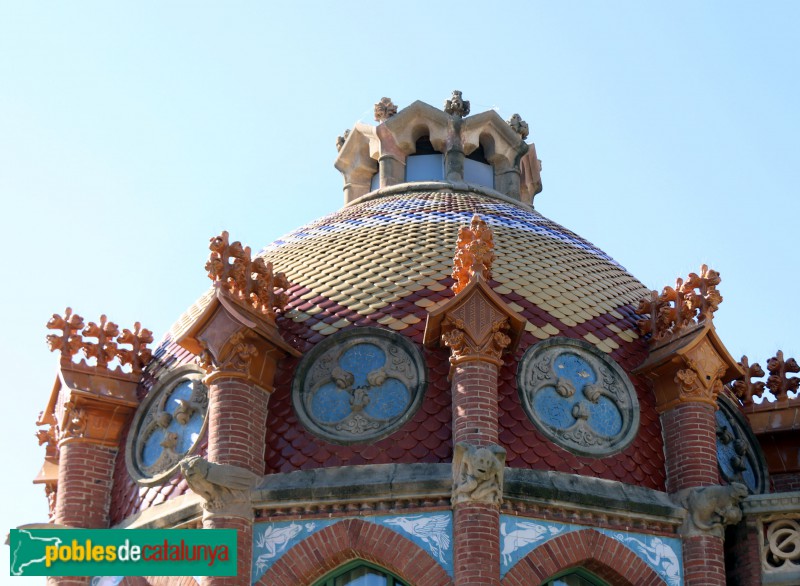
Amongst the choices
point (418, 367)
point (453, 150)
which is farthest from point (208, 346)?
point (453, 150)

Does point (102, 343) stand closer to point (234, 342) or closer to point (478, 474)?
point (234, 342)

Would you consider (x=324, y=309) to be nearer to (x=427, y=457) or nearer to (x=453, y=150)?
(x=427, y=457)

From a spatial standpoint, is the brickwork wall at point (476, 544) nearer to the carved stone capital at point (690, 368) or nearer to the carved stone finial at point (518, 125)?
the carved stone capital at point (690, 368)

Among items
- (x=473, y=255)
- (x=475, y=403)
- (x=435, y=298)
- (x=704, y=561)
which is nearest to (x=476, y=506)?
(x=475, y=403)

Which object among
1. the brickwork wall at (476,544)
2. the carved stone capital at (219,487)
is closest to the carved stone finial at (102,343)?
the carved stone capital at (219,487)

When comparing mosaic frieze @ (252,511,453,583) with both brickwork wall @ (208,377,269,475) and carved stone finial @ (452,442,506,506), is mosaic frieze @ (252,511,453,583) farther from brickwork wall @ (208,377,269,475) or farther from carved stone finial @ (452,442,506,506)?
brickwork wall @ (208,377,269,475)

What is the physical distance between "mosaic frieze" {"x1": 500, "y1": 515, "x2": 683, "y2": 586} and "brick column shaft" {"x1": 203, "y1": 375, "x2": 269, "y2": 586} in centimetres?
347

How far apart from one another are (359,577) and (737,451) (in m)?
6.75

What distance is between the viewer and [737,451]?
1033 inches

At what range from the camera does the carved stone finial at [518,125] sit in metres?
33.1

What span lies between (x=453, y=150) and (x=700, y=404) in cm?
864

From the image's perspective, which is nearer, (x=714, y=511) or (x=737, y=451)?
(x=714, y=511)

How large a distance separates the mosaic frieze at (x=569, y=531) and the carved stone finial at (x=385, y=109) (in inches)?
450

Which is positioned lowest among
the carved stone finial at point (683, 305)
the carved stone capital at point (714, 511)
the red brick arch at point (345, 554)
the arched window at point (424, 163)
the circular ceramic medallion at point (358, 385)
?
the red brick arch at point (345, 554)
